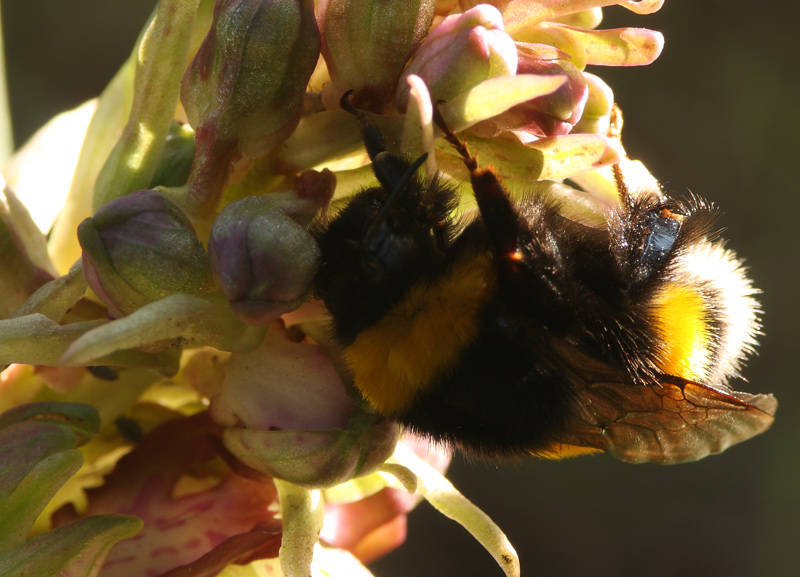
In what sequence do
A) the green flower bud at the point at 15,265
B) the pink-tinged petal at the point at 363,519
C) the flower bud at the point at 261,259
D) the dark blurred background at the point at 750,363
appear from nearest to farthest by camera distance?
the flower bud at the point at 261,259, the green flower bud at the point at 15,265, the pink-tinged petal at the point at 363,519, the dark blurred background at the point at 750,363

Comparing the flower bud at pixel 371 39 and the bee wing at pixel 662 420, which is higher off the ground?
the flower bud at pixel 371 39

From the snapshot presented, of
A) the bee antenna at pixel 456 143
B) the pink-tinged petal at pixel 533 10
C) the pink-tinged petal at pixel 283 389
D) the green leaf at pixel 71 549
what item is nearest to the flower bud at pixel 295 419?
the pink-tinged petal at pixel 283 389

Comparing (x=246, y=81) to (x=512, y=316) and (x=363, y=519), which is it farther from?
(x=363, y=519)

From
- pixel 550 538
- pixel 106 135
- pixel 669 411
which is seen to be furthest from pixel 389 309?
pixel 550 538

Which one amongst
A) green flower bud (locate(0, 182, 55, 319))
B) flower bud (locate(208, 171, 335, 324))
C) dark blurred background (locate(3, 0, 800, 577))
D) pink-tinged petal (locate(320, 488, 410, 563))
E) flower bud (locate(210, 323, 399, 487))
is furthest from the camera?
dark blurred background (locate(3, 0, 800, 577))

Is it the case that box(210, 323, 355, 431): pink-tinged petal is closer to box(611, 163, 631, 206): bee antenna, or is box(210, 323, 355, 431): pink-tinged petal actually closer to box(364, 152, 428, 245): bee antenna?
box(364, 152, 428, 245): bee antenna

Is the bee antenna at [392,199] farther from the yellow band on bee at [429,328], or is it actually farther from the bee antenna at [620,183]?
the bee antenna at [620,183]

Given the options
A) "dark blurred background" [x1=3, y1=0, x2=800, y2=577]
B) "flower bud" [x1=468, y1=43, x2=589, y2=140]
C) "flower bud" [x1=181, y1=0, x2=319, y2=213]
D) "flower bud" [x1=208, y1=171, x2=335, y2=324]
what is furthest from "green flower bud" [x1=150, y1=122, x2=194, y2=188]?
"dark blurred background" [x1=3, y1=0, x2=800, y2=577]
